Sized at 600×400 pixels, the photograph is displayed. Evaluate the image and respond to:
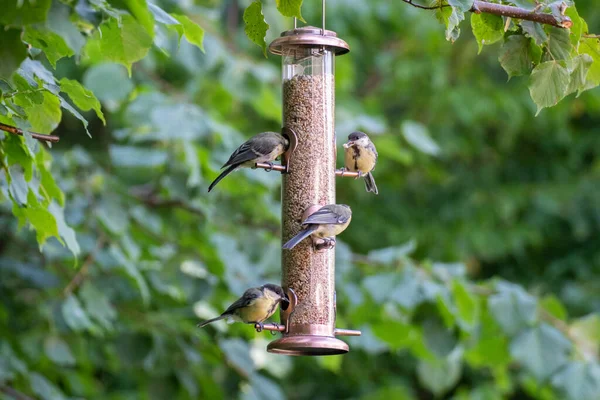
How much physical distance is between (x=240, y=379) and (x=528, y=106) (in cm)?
647

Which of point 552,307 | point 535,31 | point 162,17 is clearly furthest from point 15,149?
point 552,307

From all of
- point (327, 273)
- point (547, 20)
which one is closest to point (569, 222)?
point (327, 273)

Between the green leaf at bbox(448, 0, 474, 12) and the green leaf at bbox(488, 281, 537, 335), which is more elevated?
the green leaf at bbox(488, 281, 537, 335)

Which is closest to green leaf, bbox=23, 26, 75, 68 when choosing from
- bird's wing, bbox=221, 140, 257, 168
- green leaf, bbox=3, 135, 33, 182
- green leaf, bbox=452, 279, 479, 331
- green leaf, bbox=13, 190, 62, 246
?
green leaf, bbox=3, 135, 33, 182

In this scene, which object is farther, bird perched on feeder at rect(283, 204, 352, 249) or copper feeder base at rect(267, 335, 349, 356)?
bird perched on feeder at rect(283, 204, 352, 249)

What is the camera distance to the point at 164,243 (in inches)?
280

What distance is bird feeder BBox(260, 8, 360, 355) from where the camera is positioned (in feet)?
15.0

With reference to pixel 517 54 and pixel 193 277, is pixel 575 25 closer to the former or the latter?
pixel 517 54

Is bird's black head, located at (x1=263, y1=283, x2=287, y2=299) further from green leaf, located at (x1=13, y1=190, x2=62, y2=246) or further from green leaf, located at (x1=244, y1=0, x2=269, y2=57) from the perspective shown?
green leaf, located at (x1=244, y1=0, x2=269, y2=57)

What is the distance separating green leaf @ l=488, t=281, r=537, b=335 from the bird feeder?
2072 millimetres

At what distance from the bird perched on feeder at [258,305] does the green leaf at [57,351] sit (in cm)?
275

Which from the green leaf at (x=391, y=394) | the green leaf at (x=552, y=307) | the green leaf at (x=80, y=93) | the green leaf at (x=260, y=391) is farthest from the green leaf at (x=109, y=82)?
the green leaf at (x=391, y=394)

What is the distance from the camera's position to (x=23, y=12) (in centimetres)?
249

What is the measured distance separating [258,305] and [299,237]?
348 millimetres
